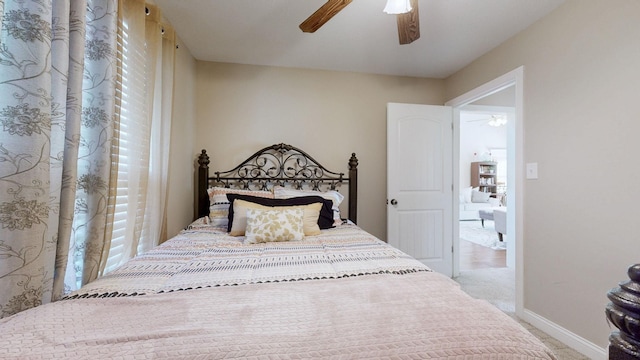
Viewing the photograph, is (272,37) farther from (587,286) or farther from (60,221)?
(587,286)

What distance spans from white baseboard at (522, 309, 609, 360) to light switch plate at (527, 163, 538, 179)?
1.07 m

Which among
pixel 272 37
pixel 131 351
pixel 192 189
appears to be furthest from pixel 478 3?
pixel 192 189

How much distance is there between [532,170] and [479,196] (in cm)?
583

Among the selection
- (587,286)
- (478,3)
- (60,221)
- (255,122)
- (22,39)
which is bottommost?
(587,286)

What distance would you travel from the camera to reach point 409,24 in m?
1.53

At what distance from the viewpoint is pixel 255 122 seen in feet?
9.20

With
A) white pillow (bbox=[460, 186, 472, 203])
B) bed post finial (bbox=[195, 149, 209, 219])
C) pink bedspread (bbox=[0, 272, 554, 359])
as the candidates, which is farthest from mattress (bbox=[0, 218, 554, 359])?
white pillow (bbox=[460, 186, 472, 203])

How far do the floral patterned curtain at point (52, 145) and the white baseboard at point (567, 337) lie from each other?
9.32ft

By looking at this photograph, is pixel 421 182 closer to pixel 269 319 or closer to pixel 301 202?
pixel 301 202

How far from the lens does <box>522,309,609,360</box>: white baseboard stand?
163cm


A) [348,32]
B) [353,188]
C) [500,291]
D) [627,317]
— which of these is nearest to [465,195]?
[500,291]

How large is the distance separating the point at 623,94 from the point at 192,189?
334 cm

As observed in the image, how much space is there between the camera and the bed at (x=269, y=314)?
0.65m

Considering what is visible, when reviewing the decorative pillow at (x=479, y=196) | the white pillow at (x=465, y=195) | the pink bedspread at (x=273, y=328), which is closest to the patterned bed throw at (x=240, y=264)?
the pink bedspread at (x=273, y=328)
